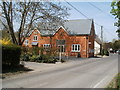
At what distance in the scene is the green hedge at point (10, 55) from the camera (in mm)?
13562

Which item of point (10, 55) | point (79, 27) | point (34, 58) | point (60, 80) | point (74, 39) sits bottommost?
point (60, 80)

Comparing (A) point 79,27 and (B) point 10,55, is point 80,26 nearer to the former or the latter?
(A) point 79,27

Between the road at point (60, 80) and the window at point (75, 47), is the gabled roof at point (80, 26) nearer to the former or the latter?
the window at point (75, 47)

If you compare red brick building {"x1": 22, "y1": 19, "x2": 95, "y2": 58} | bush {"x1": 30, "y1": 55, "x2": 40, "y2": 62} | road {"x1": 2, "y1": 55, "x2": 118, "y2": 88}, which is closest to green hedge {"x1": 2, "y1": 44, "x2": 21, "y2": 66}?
road {"x1": 2, "y1": 55, "x2": 118, "y2": 88}

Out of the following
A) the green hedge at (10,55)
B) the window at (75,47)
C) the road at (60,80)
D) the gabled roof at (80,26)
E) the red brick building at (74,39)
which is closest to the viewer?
the road at (60,80)

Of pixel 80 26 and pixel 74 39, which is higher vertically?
pixel 80 26

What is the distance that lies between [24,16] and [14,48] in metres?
8.08

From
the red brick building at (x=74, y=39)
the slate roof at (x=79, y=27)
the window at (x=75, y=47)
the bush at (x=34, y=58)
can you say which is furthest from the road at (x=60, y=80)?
the slate roof at (x=79, y=27)

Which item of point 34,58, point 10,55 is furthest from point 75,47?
point 10,55

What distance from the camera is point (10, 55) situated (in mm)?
14086

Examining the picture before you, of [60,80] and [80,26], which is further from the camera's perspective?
[80,26]

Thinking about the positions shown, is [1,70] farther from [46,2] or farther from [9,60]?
[46,2]

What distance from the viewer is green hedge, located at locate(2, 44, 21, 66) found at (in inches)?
534

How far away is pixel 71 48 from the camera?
3909 cm
